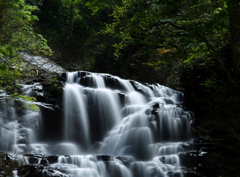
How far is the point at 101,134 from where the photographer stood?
479 inches

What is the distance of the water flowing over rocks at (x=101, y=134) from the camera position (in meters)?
8.18

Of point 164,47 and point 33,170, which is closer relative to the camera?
point 33,170

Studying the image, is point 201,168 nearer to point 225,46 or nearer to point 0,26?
point 225,46

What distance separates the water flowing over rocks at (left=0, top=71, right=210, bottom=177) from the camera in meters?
8.18

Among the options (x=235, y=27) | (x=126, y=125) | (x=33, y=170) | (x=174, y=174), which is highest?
(x=235, y=27)

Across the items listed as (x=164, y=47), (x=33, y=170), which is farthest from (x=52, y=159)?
(x=164, y=47)

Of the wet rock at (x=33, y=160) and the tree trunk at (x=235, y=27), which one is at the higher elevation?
the tree trunk at (x=235, y=27)

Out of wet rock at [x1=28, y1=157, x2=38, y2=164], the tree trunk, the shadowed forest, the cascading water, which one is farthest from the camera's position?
the cascading water

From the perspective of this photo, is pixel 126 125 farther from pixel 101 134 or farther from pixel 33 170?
pixel 33 170

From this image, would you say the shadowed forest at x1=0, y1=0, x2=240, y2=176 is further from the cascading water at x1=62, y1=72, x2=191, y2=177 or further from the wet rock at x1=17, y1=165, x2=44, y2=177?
the wet rock at x1=17, y1=165, x2=44, y2=177

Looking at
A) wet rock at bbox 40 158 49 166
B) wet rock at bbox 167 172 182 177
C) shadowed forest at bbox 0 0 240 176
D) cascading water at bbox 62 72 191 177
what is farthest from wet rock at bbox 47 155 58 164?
wet rock at bbox 167 172 182 177

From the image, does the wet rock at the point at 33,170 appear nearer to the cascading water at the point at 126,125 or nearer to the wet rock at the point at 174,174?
the cascading water at the point at 126,125

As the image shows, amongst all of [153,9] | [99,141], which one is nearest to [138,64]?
[99,141]

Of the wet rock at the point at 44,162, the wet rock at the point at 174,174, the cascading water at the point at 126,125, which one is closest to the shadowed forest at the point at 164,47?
the wet rock at the point at 174,174
